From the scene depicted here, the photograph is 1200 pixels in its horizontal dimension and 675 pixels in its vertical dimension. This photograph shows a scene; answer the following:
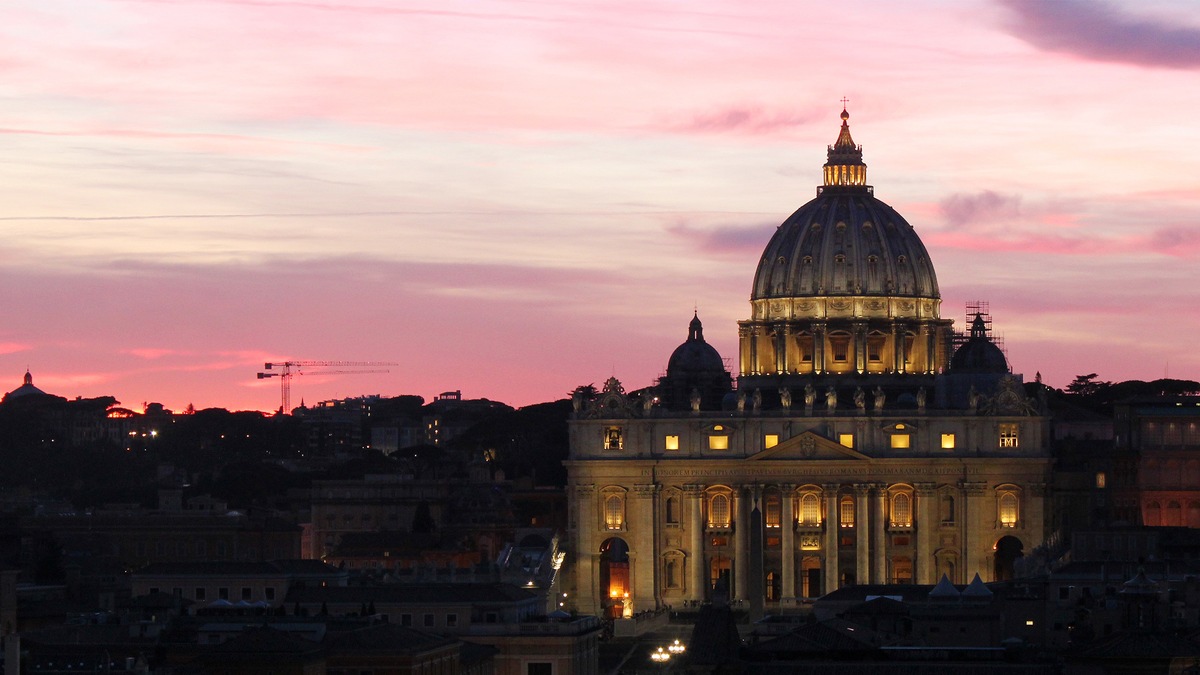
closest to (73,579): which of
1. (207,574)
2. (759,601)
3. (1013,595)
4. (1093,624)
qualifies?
(207,574)

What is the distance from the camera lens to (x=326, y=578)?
169500mm

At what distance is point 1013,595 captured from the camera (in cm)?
16150

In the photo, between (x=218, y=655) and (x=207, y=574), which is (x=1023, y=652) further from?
(x=207, y=574)

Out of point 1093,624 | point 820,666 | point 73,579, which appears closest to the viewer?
point 820,666

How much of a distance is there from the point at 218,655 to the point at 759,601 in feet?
243

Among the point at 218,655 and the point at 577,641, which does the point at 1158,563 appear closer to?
the point at 577,641

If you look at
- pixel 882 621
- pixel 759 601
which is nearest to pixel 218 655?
pixel 882 621

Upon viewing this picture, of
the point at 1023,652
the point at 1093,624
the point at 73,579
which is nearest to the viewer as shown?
the point at 1023,652

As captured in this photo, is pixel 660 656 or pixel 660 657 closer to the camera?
pixel 660 657

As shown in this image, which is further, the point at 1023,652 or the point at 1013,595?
the point at 1013,595

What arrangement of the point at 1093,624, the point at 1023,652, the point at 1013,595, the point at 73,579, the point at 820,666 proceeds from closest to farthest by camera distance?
the point at 820,666
the point at 1023,652
the point at 1093,624
the point at 1013,595
the point at 73,579

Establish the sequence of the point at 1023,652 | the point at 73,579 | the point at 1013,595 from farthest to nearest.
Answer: the point at 73,579, the point at 1013,595, the point at 1023,652

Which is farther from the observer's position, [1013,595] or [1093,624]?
[1013,595]

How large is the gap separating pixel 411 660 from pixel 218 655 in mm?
6386
